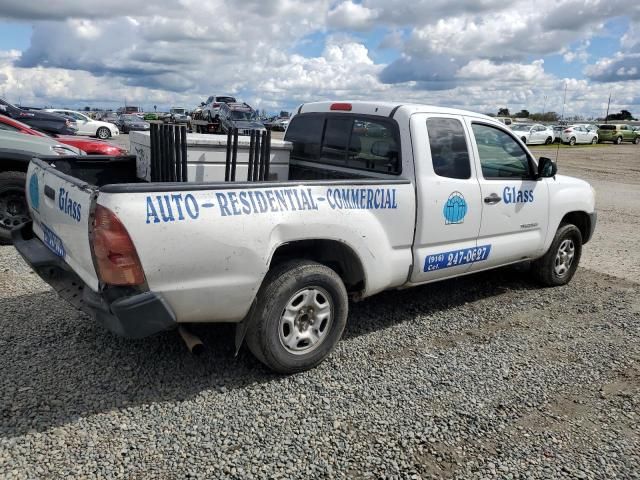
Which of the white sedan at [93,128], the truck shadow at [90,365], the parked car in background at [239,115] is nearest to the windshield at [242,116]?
the parked car in background at [239,115]

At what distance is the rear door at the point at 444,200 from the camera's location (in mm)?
4137

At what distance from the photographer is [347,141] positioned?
188 inches

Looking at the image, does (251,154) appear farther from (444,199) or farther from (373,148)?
(444,199)

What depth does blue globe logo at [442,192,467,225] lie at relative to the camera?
427 cm

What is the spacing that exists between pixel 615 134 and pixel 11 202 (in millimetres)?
44616

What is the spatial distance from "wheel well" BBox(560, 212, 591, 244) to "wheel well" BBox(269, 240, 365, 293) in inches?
118

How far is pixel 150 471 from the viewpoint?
8.78 feet

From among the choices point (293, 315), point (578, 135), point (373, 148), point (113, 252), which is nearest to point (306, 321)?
point (293, 315)

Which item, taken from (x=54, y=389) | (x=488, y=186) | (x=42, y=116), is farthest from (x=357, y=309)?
(x=42, y=116)

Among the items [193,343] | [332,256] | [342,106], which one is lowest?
[193,343]

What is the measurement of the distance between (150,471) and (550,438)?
2197 millimetres

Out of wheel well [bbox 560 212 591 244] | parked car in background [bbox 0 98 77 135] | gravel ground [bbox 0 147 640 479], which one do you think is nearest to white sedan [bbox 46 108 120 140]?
parked car in background [bbox 0 98 77 135]

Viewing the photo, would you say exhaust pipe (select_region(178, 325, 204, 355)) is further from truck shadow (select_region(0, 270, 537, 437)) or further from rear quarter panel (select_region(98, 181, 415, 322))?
truck shadow (select_region(0, 270, 537, 437))

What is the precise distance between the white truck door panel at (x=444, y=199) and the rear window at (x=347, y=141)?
24 cm
